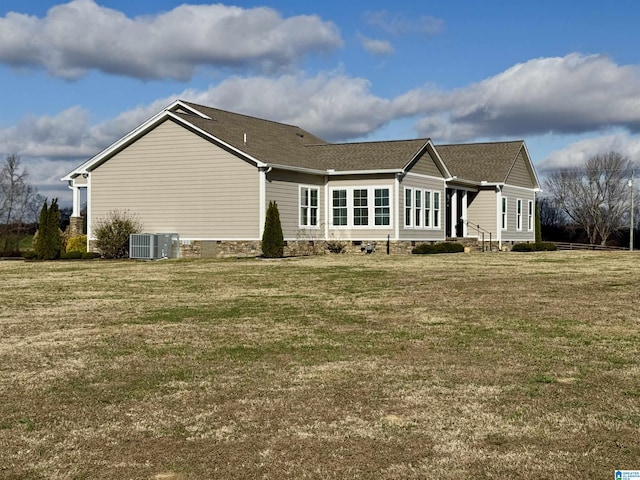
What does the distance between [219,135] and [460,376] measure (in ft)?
77.8

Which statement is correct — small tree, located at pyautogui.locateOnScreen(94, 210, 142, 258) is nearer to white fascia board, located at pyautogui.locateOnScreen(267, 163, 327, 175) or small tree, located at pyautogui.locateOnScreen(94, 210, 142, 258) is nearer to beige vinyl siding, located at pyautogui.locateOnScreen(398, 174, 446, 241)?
white fascia board, located at pyautogui.locateOnScreen(267, 163, 327, 175)

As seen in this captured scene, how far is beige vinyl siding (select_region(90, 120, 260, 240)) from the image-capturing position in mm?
30688

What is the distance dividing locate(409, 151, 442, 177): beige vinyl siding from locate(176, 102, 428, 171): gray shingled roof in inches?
28.6

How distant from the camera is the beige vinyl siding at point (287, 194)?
101 feet

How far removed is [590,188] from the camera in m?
77.8

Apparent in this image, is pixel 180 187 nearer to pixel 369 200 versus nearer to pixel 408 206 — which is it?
pixel 369 200

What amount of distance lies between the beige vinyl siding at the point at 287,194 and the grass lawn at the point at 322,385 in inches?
569

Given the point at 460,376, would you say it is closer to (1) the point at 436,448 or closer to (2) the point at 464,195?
(1) the point at 436,448

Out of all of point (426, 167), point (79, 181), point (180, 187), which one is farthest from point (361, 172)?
point (79, 181)

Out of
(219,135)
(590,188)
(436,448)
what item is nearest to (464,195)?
(219,135)

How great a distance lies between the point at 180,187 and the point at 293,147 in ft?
21.7

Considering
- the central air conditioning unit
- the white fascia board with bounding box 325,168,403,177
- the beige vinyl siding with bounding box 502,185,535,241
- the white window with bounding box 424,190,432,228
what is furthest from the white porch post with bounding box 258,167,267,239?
the beige vinyl siding with bounding box 502,185,535,241

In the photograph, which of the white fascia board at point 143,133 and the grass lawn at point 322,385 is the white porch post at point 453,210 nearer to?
the white fascia board at point 143,133

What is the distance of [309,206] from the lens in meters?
33.6
